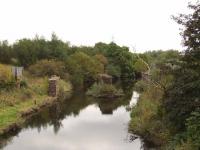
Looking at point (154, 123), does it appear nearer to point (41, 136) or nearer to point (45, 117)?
point (41, 136)

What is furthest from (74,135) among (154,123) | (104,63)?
(104,63)

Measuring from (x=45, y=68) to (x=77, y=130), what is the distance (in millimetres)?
25936

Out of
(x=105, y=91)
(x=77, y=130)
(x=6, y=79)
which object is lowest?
(x=77, y=130)

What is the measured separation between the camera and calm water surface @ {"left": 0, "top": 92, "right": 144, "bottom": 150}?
2672 cm

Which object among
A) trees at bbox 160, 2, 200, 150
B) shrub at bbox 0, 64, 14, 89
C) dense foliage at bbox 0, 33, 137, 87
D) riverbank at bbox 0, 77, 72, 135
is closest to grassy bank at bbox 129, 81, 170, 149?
trees at bbox 160, 2, 200, 150

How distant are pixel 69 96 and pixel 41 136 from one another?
21730 mm

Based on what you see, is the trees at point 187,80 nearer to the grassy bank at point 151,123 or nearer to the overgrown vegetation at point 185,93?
the overgrown vegetation at point 185,93

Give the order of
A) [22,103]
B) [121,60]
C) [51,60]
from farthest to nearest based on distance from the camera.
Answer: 1. [121,60]
2. [51,60]
3. [22,103]

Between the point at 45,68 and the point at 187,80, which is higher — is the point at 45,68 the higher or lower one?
the higher one

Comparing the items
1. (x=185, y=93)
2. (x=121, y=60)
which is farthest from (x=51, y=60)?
(x=185, y=93)

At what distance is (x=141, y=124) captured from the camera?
27047 mm

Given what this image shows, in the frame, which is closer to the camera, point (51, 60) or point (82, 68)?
point (51, 60)

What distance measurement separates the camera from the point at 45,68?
5688 cm

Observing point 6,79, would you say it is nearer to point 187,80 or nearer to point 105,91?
point 105,91
